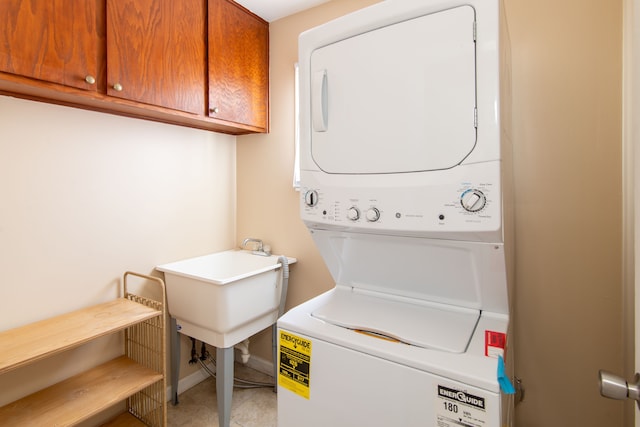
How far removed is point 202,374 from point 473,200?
7.46 ft

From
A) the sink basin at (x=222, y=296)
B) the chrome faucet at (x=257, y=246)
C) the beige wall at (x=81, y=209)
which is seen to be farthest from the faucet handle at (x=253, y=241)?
the beige wall at (x=81, y=209)

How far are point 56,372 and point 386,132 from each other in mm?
1910

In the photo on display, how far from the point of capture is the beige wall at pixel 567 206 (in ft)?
4.42

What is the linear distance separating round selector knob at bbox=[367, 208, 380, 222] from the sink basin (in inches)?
39.5

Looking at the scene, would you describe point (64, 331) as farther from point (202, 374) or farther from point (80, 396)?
point (202, 374)

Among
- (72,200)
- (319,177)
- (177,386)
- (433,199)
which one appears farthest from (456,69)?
(177,386)

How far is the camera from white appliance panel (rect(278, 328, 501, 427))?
0.80 metres

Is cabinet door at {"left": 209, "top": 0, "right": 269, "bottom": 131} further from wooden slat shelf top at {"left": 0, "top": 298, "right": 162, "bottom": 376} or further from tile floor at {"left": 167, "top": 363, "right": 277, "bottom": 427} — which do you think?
tile floor at {"left": 167, "top": 363, "right": 277, "bottom": 427}

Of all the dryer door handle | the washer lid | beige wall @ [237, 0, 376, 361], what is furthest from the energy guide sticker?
beige wall @ [237, 0, 376, 361]

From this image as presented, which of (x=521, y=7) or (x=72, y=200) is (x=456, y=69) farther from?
(x=72, y=200)

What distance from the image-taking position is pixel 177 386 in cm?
213

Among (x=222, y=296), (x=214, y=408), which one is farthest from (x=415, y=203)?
(x=214, y=408)

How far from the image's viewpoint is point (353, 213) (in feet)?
3.39

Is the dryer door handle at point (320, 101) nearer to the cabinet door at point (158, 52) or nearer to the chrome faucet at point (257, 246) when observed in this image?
the cabinet door at point (158, 52)
